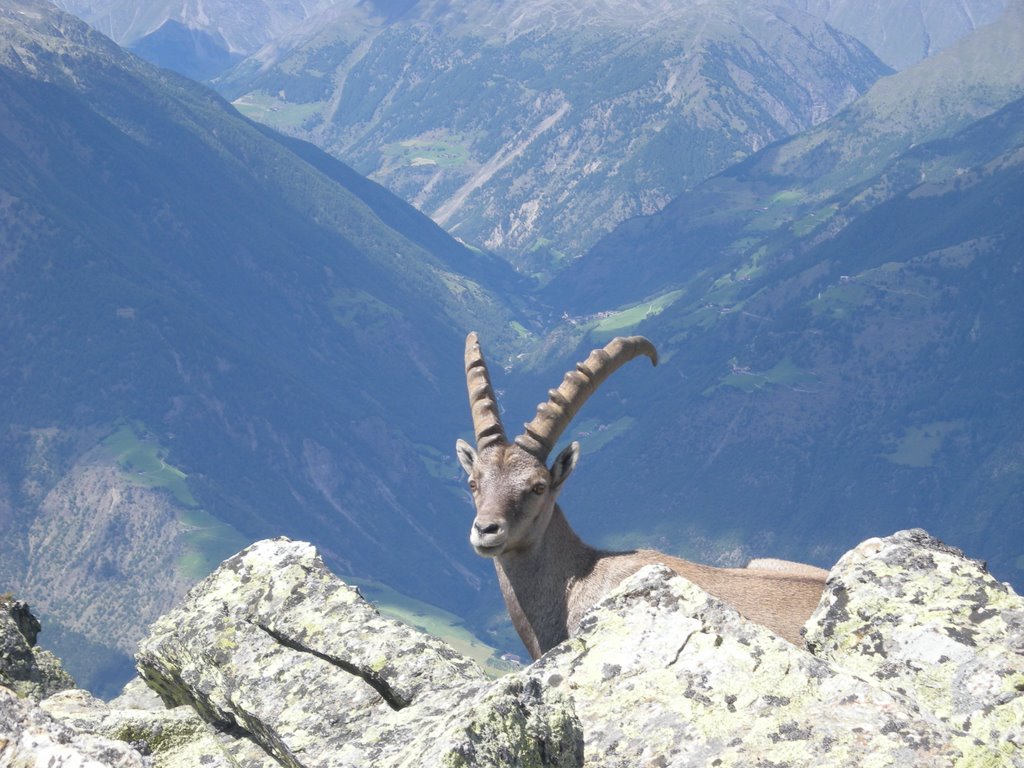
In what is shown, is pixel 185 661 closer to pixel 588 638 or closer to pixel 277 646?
pixel 277 646

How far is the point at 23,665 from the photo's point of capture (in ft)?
68.1

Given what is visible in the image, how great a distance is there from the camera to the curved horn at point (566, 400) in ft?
89.7


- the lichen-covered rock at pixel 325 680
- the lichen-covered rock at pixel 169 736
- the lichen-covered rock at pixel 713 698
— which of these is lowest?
Result: the lichen-covered rock at pixel 169 736

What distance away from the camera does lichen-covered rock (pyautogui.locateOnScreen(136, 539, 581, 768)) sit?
1404 cm

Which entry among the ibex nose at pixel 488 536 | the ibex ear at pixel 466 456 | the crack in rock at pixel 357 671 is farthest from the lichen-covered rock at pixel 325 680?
the ibex ear at pixel 466 456

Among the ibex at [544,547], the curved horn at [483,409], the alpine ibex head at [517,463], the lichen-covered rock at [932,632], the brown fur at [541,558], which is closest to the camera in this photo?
the lichen-covered rock at [932,632]

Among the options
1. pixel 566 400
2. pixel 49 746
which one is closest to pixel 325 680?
pixel 49 746

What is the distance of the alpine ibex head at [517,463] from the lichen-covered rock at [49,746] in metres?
12.2

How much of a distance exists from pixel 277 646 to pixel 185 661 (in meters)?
1.43

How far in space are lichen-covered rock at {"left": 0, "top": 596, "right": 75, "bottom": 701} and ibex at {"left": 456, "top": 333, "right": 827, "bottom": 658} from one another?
752 centimetres

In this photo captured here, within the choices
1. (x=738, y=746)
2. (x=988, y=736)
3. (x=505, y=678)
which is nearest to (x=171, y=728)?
(x=505, y=678)

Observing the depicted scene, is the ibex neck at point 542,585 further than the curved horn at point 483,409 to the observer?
No

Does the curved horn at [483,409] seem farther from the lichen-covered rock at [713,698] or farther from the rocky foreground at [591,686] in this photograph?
the lichen-covered rock at [713,698]

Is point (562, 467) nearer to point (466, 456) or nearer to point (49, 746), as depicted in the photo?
point (466, 456)
